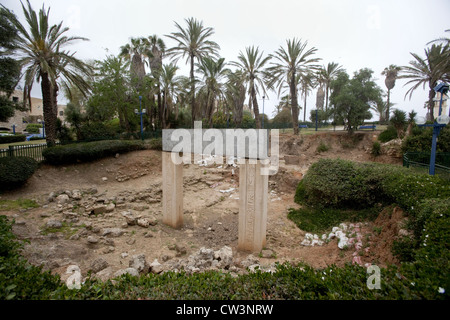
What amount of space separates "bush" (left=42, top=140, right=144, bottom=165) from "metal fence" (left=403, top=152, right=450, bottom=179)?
1883 centimetres

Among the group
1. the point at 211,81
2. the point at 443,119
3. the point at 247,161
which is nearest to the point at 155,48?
the point at 211,81

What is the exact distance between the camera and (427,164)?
1002 cm

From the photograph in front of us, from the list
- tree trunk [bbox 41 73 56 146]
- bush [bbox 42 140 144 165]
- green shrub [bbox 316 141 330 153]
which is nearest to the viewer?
tree trunk [bbox 41 73 56 146]

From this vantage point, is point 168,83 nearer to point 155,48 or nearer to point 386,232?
point 155,48

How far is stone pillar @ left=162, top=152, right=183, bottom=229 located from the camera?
9913mm

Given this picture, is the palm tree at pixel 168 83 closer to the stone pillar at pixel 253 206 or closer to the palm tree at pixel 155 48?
the palm tree at pixel 155 48

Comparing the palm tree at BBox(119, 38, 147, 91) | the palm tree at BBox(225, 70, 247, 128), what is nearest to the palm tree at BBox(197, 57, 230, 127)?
the palm tree at BBox(225, 70, 247, 128)

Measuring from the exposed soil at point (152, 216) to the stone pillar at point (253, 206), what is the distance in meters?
0.59

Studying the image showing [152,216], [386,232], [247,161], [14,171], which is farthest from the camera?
[14,171]

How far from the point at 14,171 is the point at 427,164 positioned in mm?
20543

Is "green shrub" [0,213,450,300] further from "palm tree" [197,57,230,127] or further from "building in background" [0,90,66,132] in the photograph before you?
"building in background" [0,90,66,132]

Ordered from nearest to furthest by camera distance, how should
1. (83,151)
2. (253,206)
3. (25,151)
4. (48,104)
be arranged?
1. (253,206)
2. (25,151)
3. (48,104)
4. (83,151)
